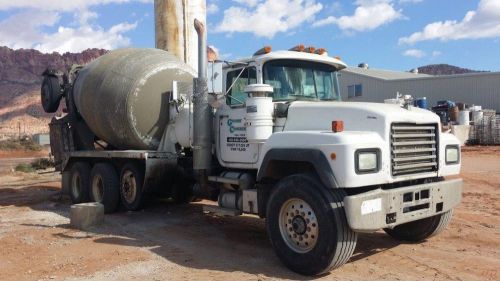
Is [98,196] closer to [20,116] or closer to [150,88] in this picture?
[150,88]

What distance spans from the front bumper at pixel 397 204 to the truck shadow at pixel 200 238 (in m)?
0.91

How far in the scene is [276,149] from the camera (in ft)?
20.6

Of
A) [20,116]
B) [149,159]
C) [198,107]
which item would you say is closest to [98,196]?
[149,159]

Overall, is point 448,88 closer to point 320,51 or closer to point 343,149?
point 320,51

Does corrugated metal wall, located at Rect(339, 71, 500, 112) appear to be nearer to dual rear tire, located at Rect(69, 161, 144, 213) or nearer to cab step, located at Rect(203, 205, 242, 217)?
dual rear tire, located at Rect(69, 161, 144, 213)

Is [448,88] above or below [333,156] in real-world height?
above

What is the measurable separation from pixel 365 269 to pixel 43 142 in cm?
4523

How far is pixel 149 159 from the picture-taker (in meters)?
9.41

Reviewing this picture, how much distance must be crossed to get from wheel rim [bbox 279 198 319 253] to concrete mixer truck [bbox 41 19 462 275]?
0.04 feet

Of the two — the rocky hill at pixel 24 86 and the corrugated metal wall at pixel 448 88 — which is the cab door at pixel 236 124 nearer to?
the corrugated metal wall at pixel 448 88

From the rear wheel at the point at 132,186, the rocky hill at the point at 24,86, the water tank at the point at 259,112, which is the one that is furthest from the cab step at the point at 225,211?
the rocky hill at the point at 24,86

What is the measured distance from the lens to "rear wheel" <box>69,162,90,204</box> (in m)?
11.1

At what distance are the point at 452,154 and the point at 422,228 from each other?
1.11 metres

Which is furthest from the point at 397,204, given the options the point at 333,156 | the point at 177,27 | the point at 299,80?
the point at 177,27
